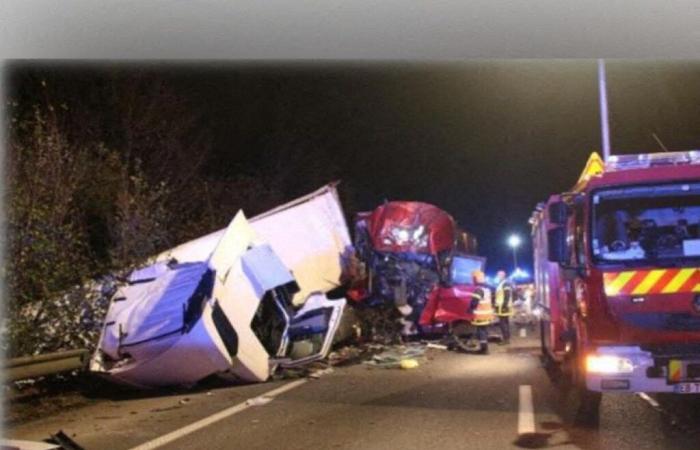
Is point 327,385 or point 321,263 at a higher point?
point 321,263

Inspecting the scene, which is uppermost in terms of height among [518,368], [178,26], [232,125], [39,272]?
[232,125]

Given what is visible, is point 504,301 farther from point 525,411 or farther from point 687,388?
point 687,388

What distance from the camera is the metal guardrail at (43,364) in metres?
9.70

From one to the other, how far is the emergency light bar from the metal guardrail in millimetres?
6377

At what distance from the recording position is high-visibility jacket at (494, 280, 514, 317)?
55.6 feet

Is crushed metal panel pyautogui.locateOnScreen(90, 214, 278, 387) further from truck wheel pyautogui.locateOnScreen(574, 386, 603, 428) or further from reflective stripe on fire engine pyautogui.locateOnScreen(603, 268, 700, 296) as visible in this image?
reflective stripe on fire engine pyautogui.locateOnScreen(603, 268, 700, 296)

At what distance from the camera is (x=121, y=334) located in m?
11.1

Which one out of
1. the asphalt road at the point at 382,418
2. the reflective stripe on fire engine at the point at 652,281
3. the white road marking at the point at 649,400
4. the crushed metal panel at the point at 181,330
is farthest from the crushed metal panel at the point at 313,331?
the reflective stripe on fire engine at the point at 652,281

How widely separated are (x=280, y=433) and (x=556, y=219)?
11.7 ft

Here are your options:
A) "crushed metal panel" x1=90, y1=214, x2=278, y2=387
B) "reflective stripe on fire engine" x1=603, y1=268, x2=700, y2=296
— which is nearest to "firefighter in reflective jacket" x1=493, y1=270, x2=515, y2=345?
"crushed metal panel" x1=90, y1=214, x2=278, y2=387

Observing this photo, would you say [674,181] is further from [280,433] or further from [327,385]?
[327,385]

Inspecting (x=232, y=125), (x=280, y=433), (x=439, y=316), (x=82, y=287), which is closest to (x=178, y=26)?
(x=280, y=433)

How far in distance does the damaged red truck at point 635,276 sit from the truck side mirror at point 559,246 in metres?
0.02

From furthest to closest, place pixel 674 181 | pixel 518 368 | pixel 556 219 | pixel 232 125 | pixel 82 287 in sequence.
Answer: pixel 232 125 → pixel 518 368 → pixel 82 287 → pixel 556 219 → pixel 674 181
